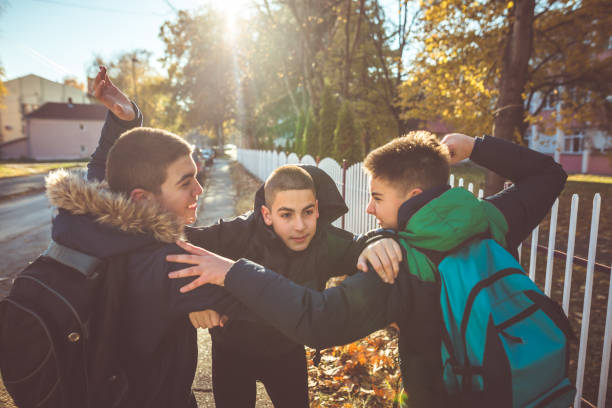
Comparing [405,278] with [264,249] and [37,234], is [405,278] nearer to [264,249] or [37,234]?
[264,249]

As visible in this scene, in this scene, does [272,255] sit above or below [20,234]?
above

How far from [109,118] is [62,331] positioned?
1418 mm

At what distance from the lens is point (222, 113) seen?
36375mm

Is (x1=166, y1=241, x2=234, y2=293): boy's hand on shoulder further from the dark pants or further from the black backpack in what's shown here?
the dark pants

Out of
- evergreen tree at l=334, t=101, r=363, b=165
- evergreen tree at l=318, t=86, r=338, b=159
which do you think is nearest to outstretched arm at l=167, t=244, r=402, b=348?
evergreen tree at l=334, t=101, r=363, b=165

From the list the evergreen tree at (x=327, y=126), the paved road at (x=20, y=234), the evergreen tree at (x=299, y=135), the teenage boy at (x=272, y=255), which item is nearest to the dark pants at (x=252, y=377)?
the teenage boy at (x=272, y=255)

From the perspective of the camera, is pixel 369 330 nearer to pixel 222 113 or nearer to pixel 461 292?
pixel 461 292

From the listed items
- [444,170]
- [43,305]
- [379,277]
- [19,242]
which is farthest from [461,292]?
[19,242]

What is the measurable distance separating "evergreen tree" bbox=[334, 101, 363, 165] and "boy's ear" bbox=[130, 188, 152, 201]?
10.0 meters

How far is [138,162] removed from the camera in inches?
52.5

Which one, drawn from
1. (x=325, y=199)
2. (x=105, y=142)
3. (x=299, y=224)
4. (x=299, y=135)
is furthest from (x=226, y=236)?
Result: (x=299, y=135)

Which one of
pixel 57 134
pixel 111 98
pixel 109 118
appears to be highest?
pixel 57 134

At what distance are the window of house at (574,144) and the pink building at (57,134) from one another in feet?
172

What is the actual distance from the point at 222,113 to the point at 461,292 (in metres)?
37.7
